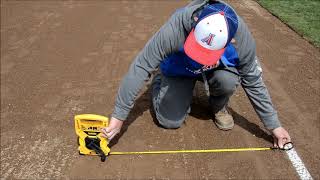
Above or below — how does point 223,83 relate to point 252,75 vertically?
below

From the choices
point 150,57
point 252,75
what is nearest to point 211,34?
point 150,57

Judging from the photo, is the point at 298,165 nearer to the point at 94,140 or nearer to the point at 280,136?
the point at 280,136

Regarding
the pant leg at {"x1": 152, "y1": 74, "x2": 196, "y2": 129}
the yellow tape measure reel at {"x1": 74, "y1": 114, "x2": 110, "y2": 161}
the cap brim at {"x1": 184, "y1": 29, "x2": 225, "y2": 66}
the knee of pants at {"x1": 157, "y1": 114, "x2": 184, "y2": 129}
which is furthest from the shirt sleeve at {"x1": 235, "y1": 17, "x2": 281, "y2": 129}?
the yellow tape measure reel at {"x1": 74, "y1": 114, "x2": 110, "y2": 161}

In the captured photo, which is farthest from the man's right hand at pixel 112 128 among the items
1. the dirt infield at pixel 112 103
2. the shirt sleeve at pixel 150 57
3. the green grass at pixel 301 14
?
the green grass at pixel 301 14

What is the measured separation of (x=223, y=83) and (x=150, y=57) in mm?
841

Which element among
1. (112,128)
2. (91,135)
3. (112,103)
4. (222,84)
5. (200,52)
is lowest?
(112,103)

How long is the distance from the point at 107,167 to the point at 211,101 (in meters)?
1.25

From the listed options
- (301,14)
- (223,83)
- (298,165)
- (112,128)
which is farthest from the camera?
(301,14)

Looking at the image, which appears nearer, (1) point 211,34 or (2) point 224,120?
(1) point 211,34

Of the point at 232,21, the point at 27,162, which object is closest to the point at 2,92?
the point at 27,162

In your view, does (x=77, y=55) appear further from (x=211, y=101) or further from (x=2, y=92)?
(x=211, y=101)

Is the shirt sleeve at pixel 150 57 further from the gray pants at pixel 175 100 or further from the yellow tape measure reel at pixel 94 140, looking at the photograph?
the gray pants at pixel 175 100

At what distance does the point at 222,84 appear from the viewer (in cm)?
357

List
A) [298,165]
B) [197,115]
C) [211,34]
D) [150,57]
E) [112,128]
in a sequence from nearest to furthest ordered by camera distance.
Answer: [211,34], [150,57], [112,128], [298,165], [197,115]
